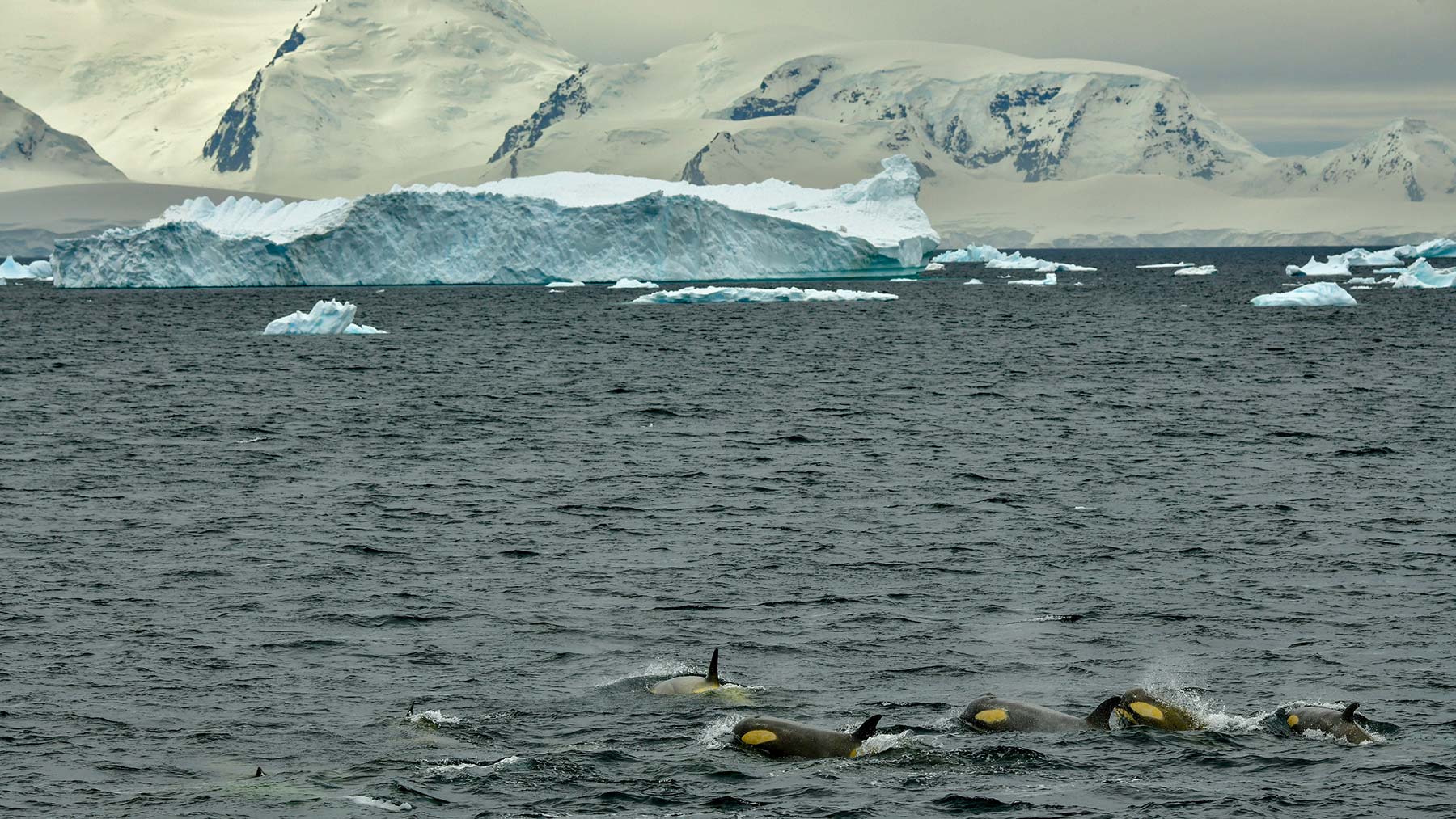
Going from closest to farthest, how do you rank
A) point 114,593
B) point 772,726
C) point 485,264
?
1. point 772,726
2. point 114,593
3. point 485,264

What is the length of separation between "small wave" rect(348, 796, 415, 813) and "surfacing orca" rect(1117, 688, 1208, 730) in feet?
23.3

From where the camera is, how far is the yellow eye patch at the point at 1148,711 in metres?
16.1

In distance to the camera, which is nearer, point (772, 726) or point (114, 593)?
point (772, 726)

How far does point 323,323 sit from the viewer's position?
70.6 meters

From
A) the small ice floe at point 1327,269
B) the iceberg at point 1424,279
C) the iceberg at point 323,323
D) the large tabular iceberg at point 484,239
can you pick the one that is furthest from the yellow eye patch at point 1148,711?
the small ice floe at point 1327,269

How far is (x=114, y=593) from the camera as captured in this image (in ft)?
70.9

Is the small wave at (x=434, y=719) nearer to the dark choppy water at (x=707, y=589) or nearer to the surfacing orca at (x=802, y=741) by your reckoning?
the dark choppy water at (x=707, y=589)

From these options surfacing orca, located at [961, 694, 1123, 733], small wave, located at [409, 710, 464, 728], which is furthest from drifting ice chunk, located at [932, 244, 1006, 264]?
small wave, located at [409, 710, 464, 728]

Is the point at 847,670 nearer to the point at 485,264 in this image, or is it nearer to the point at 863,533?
the point at 863,533

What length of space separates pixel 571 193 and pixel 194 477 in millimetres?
72235

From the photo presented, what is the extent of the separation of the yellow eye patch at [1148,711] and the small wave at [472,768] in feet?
19.9

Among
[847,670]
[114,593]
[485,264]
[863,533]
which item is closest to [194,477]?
[114,593]

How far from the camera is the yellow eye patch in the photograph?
16.1 m

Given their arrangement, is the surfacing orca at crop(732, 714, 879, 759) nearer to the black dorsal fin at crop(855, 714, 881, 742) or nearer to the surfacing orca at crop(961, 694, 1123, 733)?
the black dorsal fin at crop(855, 714, 881, 742)
